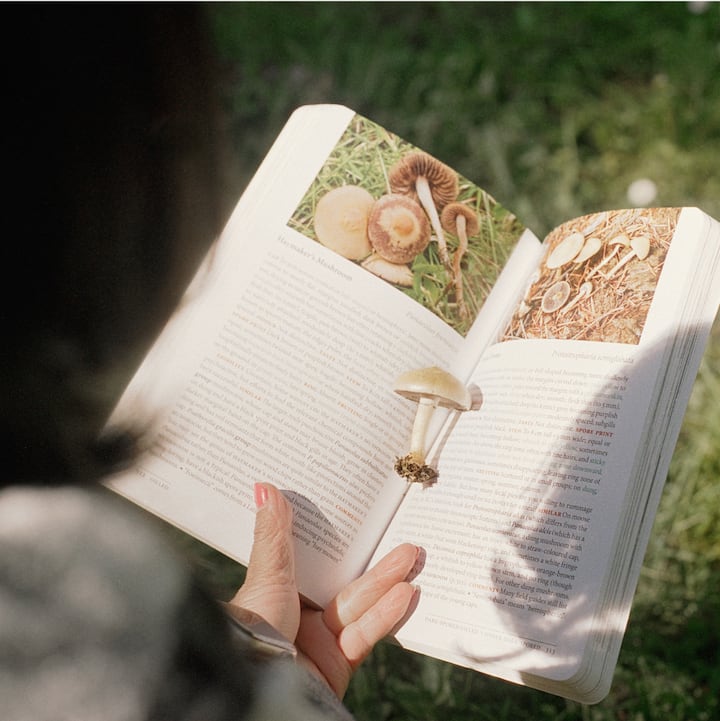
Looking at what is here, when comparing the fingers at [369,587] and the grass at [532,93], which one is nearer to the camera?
the fingers at [369,587]

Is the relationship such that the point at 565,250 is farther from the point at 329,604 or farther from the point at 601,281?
the point at 329,604

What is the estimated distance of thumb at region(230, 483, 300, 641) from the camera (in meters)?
1.23

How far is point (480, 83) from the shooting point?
7.94 ft

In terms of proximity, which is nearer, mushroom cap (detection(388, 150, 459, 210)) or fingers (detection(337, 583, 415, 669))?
fingers (detection(337, 583, 415, 669))

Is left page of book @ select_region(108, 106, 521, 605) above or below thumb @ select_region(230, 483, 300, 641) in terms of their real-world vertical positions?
above

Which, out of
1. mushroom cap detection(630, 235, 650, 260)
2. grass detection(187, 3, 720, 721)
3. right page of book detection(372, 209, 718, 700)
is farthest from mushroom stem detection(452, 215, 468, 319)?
grass detection(187, 3, 720, 721)

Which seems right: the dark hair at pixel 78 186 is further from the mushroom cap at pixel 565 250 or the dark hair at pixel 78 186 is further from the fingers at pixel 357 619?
the mushroom cap at pixel 565 250

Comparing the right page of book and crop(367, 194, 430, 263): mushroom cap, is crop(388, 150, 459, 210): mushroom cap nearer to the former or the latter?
crop(367, 194, 430, 263): mushroom cap

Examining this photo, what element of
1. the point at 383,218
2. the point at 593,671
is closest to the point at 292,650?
the point at 593,671

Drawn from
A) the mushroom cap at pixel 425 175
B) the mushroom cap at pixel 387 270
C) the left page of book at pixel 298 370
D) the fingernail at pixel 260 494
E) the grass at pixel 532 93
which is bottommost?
the fingernail at pixel 260 494

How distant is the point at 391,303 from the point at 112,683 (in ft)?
2.78

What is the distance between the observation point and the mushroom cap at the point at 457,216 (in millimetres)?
1471

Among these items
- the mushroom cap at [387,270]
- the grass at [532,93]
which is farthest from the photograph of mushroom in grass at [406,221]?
the grass at [532,93]

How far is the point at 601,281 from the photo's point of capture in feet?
4.43
